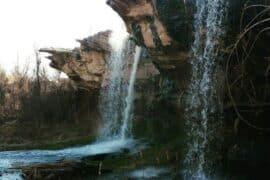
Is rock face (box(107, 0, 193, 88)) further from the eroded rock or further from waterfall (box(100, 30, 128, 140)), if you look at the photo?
waterfall (box(100, 30, 128, 140))

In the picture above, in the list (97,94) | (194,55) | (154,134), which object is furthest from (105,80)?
(194,55)

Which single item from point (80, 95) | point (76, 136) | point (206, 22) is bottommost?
point (76, 136)

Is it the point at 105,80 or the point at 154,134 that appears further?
the point at 105,80

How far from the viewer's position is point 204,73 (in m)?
18.7

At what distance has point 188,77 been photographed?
21.8 metres

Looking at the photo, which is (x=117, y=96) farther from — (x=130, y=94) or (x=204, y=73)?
(x=204, y=73)

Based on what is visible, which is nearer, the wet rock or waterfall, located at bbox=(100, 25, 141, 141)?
the wet rock

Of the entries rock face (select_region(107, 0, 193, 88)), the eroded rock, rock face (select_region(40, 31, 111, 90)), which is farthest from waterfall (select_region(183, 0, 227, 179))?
rock face (select_region(40, 31, 111, 90))

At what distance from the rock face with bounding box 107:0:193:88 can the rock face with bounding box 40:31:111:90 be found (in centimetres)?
1298

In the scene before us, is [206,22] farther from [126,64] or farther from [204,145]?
[126,64]

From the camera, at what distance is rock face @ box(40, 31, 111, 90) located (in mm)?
35219

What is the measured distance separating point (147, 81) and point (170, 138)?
8.31 metres

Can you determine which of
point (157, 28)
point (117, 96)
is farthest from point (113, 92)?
point (157, 28)

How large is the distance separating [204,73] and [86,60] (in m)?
18.3
